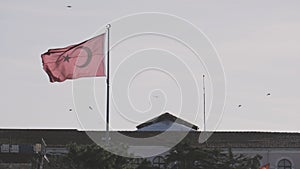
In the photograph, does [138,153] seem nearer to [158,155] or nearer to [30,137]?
[158,155]

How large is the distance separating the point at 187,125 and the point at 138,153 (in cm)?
992

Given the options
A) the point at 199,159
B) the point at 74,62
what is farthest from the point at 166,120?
the point at 74,62

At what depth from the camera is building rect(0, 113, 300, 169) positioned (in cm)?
5800

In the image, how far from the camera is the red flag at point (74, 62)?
107ft

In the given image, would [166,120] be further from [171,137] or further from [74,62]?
[74,62]

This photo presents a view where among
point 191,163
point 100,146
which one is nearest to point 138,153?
point 191,163

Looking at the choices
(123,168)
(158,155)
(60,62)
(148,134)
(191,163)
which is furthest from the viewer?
(148,134)

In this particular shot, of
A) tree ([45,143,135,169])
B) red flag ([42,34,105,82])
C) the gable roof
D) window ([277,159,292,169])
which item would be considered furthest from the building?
red flag ([42,34,105,82])

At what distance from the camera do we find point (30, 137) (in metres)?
62.6

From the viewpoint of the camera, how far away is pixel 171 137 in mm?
56531

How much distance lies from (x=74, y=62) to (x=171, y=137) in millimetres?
24148

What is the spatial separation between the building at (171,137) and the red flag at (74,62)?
2207 cm

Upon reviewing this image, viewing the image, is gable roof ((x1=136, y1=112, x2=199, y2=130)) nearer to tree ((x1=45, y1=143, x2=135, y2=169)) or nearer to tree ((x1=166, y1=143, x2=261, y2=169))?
tree ((x1=166, y1=143, x2=261, y2=169))

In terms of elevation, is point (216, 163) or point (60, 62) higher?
point (60, 62)
